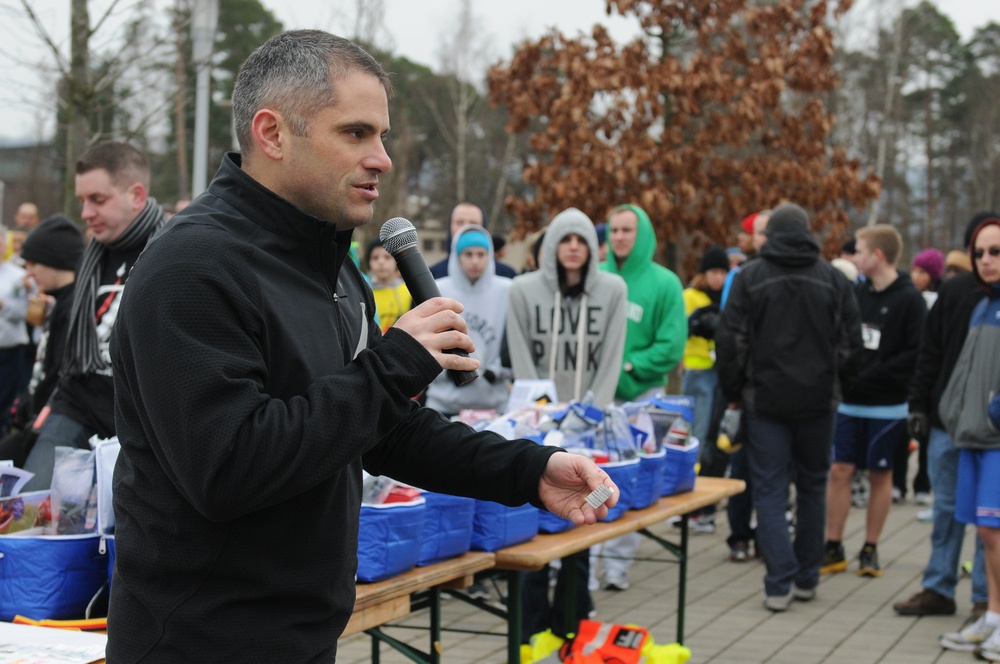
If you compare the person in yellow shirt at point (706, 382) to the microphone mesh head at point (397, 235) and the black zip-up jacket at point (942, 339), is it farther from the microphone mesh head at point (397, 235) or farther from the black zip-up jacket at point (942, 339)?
the microphone mesh head at point (397, 235)

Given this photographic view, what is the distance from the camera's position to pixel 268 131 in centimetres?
207

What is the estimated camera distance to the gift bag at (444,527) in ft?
13.0

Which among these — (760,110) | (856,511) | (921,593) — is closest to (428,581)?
(921,593)

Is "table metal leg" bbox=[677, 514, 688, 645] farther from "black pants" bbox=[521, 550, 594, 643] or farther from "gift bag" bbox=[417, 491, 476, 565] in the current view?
"gift bag" bbox=[417, 491, 476, 565]

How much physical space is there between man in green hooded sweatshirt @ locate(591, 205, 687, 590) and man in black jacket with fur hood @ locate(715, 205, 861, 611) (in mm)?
331

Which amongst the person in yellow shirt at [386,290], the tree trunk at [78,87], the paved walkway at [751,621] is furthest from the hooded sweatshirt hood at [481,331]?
the tree trunk at [78,87]

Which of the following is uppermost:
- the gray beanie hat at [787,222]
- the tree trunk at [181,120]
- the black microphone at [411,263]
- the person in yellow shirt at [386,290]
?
the tree trunk at [181,120]

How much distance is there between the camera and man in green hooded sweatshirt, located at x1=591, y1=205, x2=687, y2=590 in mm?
7020

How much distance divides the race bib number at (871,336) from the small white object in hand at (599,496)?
19.7ft

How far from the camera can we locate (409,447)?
2.44m

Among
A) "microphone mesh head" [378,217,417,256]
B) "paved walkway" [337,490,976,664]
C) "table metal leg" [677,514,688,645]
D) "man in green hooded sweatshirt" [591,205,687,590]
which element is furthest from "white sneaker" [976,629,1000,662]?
"microphone mesh head" [378,217,417,256]

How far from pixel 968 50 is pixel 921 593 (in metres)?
46.8

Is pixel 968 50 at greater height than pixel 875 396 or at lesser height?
greater

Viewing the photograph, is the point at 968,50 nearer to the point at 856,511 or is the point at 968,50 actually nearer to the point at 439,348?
the point at 856,511
